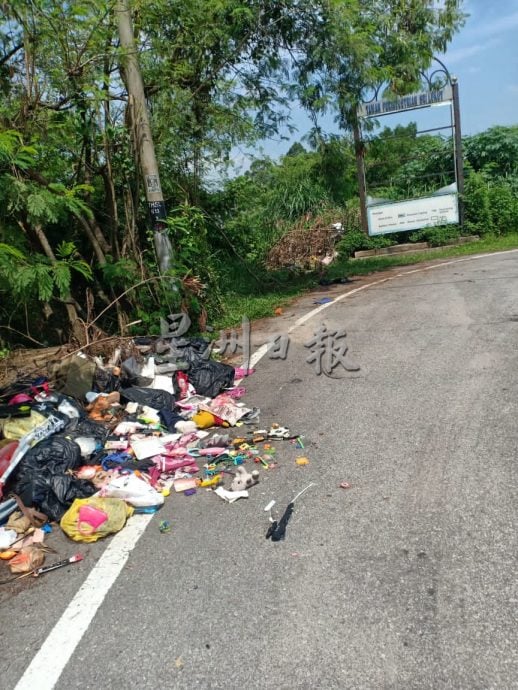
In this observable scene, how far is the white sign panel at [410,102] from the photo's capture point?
54.4ft

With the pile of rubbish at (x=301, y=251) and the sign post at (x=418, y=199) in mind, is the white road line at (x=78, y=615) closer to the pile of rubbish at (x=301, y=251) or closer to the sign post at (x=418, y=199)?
the pile of rubbish at (x=301, y=251)

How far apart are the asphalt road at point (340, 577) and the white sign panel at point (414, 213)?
1272 centimetres

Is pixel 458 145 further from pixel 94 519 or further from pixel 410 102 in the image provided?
pixel 94 519

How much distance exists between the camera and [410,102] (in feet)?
54.7

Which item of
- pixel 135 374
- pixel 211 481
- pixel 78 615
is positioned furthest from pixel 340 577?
pixel 135 374

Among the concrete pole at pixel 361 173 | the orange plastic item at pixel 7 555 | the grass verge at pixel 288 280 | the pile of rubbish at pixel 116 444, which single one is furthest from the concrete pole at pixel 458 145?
the orange plastic item at pixel 7 555

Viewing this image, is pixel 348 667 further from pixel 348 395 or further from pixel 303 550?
pixel 348 395

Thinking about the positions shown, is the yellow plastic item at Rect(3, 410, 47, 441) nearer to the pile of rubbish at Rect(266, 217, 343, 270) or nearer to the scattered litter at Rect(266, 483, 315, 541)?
the scattered litter at Rect(266, 483, 315, 541)

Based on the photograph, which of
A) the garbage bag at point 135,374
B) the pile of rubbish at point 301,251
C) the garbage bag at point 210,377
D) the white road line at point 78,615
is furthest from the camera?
the pile of rubbish at point 301,251

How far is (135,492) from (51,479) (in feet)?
2.27

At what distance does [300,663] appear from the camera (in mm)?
2570

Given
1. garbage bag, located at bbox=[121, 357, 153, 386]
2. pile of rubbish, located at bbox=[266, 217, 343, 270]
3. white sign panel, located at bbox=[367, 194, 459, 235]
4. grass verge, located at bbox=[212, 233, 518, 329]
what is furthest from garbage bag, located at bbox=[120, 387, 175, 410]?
white sign panel, located at bbox=[367, 194, 459, 235]

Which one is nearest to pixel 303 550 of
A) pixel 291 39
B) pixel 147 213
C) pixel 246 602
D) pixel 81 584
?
pixel 246 602

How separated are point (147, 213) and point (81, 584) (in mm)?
7194
